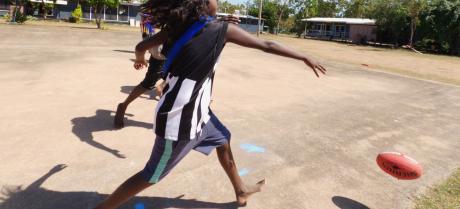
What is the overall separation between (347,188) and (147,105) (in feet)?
11.9

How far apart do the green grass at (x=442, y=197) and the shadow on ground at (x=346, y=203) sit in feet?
1.79

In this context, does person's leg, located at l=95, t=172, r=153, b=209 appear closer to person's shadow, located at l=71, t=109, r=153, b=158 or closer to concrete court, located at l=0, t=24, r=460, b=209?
concrete court, located at l=0, t=24, r=460, b=209

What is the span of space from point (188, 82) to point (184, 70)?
85 mm

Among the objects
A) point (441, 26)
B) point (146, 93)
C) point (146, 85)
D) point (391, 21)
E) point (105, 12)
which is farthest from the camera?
point (105, 12)

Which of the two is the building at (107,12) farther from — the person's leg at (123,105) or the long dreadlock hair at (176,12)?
the long dreadlock hair at (176,12)

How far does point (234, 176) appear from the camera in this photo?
10.8ft

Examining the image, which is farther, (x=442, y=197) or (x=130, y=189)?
(x=442, y=197)

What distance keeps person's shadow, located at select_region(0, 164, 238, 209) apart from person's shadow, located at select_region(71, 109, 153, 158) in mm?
966

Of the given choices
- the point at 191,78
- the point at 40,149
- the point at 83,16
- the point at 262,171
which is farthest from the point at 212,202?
the point at 83,16

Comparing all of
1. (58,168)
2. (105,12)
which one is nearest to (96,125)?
(58,168)

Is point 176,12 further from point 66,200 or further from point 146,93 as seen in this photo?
point 146,93

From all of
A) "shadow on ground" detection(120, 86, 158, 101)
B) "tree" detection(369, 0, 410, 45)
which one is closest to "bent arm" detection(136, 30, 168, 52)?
"shadow on ground" detection(120, 86, 158, 101)

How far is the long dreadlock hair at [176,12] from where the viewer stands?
2461mm

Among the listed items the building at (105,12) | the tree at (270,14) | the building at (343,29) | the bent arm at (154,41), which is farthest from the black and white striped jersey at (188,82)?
the tree at (270,14)
